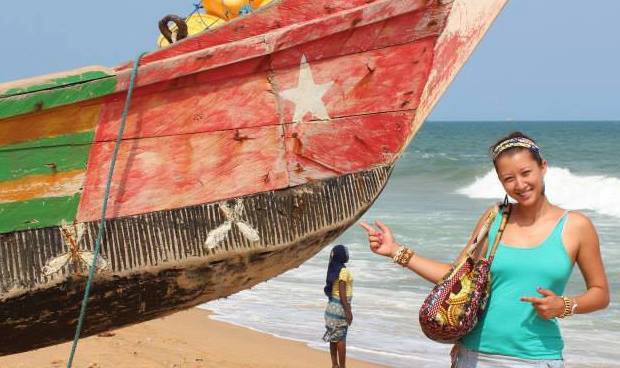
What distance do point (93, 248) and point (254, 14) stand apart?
1095 mm

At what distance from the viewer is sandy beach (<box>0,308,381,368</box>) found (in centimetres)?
693

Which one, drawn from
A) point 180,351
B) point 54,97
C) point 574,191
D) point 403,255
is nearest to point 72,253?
point 54,97

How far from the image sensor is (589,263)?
270 cm

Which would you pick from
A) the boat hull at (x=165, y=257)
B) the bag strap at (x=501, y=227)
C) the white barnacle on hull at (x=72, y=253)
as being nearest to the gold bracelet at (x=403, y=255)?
the bag strap at (x=501, y=227)

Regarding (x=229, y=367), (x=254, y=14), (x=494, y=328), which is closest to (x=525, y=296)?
(x=494, y=328)

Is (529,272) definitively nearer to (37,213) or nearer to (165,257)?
(165,257)

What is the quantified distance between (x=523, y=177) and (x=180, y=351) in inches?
210

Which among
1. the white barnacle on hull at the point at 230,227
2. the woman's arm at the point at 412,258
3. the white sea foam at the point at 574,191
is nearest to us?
the woman's arm at the point at 412,258

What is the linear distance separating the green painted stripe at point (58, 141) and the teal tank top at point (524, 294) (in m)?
1.60

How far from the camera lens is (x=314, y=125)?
366cm

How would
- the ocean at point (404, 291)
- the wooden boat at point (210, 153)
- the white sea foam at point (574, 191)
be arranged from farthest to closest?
the white sea foam at point (574, 191) < the ocean at point (404, 291) < the wooden boat at point (210, 153)

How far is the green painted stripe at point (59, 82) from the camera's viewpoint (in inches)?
127

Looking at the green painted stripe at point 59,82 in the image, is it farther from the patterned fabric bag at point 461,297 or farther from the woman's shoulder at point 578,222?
the woman's shoulder at point 578,222

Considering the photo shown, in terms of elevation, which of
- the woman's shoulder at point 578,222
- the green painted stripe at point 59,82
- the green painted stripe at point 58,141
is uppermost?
the green painted stripe at point 59,82
